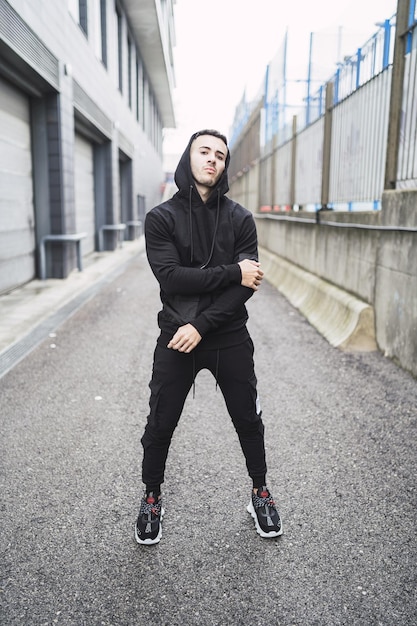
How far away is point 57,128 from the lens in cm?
1123

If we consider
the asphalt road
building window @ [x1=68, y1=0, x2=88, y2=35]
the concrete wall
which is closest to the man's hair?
the asphalt road

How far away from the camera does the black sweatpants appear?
2781 mm

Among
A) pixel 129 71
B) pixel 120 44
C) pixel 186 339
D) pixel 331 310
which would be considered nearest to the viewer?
pixel 186 339

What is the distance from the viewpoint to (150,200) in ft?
125

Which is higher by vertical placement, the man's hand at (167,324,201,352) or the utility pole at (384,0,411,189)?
the utility pole at (384,0,411,189)

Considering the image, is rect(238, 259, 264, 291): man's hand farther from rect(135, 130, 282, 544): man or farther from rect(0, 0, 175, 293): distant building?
rect(0, 0, 175, 293): distant building

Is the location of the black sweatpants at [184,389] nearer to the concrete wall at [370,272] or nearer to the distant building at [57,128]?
the concrete wall at [370,272]

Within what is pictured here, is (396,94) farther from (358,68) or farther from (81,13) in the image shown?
(81,13)

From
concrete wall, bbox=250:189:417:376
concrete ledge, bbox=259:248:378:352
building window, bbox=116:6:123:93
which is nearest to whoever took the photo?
concrete wall, bbox=250:189:417:376

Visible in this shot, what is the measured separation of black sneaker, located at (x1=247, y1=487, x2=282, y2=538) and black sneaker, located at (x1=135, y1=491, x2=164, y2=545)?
473mm

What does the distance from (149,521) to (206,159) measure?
1735 millimetres

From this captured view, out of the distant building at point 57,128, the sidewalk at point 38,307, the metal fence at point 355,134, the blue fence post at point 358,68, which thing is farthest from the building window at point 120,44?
the blue fence post at point 358,68

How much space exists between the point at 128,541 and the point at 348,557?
40.2 inches

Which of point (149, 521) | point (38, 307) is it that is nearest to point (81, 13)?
point (38, 307)
